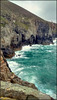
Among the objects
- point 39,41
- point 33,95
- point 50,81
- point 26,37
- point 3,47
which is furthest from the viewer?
point 39,41

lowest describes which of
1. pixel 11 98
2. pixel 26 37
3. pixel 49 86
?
pixel 49 86

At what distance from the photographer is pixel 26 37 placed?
112938 millimetres

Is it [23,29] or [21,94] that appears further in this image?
[23,29]

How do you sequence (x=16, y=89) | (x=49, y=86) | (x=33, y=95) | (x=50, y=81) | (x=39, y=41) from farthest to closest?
(x=39, y=41) < (x=50, y=81) < (x=49, y=86) < (x=16, y=89) < (x=33, y=95)

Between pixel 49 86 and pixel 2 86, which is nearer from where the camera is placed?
pixel 2 86

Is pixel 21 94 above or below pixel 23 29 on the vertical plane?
below

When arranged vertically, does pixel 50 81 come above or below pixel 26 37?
below

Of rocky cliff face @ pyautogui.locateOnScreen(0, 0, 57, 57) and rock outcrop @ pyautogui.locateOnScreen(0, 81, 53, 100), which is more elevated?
rocky cliff face @ pyautogui.locateOnScreen(0, 0, 57, 57)

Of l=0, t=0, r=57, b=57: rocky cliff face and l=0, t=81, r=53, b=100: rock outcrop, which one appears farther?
l=0, t=0, r=57, b=57: rocky cliff face

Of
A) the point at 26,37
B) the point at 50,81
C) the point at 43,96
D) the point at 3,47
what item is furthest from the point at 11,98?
the point at 26,37

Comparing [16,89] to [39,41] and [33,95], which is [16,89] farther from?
[39,41]

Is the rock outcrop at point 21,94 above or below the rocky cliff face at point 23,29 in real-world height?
below

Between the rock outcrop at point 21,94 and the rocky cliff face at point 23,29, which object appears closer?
the rock outcrop at point 21,94

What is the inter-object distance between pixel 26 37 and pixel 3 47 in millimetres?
55593
